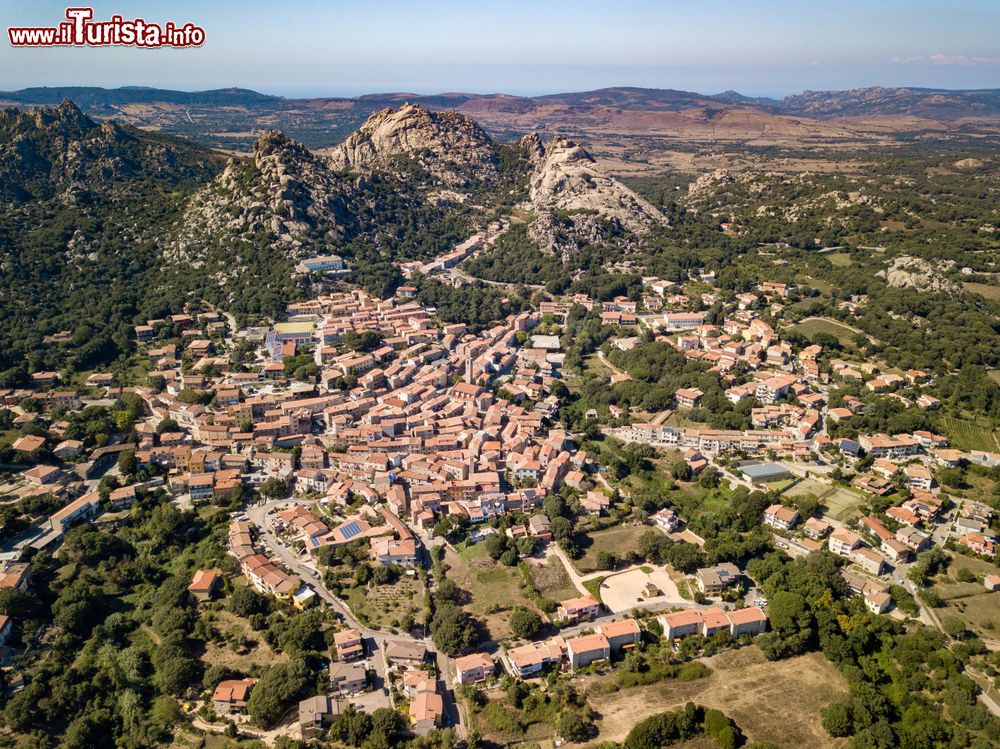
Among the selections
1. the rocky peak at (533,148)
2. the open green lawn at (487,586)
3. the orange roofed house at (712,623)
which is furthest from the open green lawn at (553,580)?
the rocky peak at (533,148)

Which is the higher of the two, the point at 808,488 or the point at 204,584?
the point at 808,488

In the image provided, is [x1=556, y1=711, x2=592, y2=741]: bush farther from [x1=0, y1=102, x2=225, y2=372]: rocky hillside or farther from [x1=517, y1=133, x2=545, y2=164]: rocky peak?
[x1=517, y1=133, x2=545, y2=164]: rocky peak

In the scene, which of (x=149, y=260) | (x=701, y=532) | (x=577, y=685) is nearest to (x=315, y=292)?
(x=149, y=260)

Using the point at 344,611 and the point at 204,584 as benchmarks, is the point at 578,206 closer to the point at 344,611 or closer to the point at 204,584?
the point at 344,611

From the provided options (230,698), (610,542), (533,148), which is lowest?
(230,698)

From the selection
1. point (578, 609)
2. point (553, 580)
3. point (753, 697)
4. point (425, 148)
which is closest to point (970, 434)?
point (753, 697)
